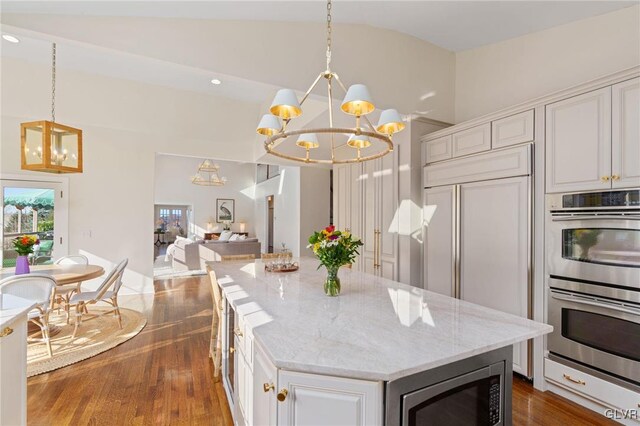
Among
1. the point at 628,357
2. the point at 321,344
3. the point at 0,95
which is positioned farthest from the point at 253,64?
the point at 0,95

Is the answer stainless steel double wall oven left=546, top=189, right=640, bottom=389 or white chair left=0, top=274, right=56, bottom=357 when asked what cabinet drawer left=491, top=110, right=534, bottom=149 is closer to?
stainless steel double wall oven left=546, top=189, right=640, bottom=389

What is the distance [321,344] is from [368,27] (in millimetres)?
3169

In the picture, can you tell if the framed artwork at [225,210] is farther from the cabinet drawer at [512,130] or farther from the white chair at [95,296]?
the cabinet drawer at [512,130]

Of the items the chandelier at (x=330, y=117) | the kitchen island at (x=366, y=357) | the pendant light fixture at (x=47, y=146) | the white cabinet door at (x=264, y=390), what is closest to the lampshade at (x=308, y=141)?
the chandelier at (x=330, y=117)

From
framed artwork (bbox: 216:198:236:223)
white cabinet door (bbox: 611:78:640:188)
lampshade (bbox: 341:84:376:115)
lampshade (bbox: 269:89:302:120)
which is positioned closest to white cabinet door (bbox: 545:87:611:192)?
white cabinet door (bbox: 611:78:640:188)

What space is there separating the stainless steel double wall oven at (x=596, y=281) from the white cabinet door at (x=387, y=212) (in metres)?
1.55

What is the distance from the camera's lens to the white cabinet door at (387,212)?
3670 millimetres

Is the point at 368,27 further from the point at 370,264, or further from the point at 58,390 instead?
the point at 58,390

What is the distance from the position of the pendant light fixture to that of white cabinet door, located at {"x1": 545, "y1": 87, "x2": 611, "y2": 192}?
4427mm

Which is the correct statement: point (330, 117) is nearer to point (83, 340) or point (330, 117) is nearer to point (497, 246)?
point (497, 246)

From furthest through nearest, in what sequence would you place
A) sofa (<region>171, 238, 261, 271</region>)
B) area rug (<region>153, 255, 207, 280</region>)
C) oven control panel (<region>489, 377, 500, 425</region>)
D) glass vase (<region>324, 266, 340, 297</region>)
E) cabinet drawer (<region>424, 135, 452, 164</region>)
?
sofa (<region>171, 238, 261, 271</region>)
area rug (<region>153, 255, 207, 280</region>)
cabinet drawer (<region>424, 135, 452, 164</region>)
glass vase (<region>324, 266, 340, 297</region>)
oven control panel (<region>489, 377, 500, 425</region>)

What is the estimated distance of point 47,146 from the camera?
308cm

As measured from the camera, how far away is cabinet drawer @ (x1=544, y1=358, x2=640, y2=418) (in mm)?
1986

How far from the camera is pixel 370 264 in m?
4.09
